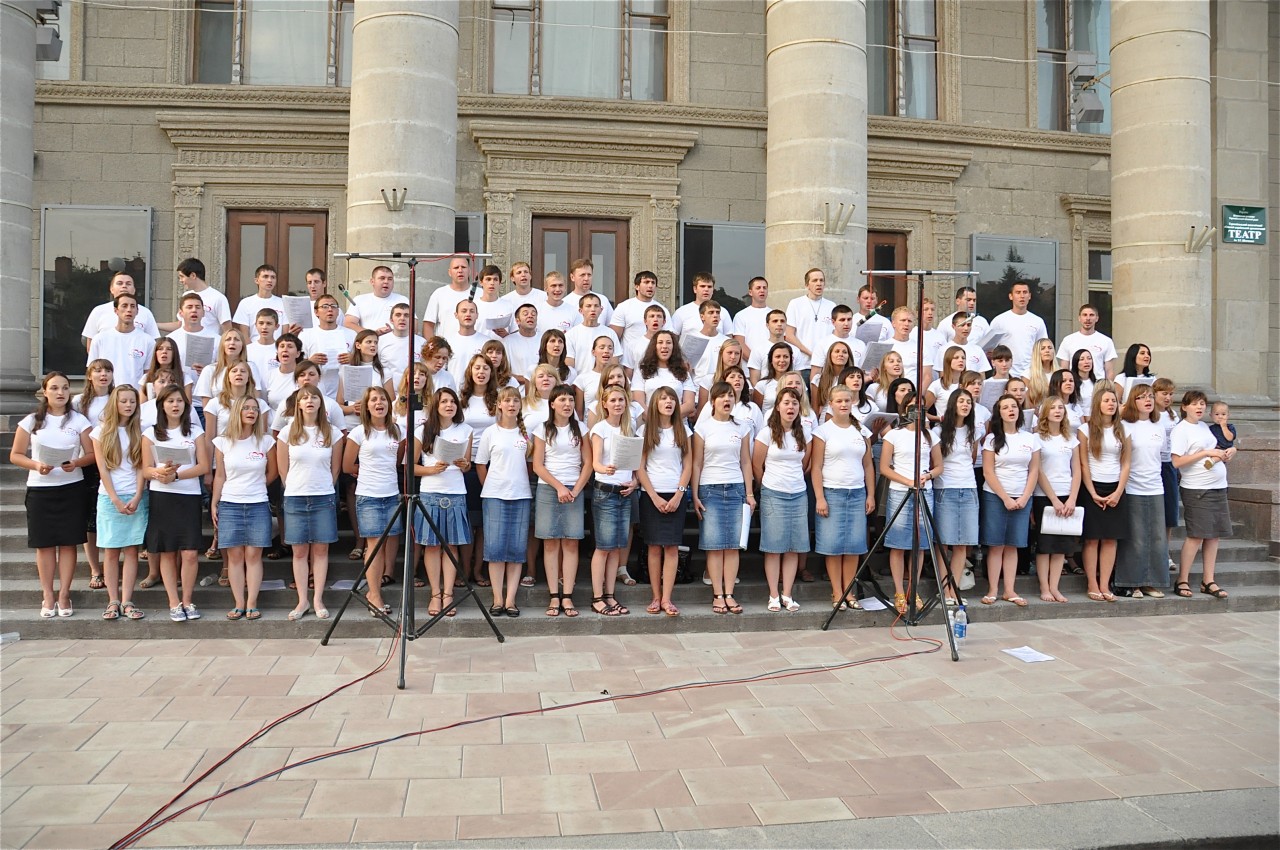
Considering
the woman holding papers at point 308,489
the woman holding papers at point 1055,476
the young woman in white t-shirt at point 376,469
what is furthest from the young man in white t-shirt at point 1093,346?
the woman holding papers at point 308,489

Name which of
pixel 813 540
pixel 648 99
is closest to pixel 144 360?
pixel 813 540

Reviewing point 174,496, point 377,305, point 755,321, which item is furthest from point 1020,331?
point 174,496

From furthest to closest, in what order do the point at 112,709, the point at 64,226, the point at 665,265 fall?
the point at 665,265 < the point at 64,226 < the point at 112,709

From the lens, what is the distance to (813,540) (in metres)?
8.88

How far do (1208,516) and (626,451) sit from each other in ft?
19.4

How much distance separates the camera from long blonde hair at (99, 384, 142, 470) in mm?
7281

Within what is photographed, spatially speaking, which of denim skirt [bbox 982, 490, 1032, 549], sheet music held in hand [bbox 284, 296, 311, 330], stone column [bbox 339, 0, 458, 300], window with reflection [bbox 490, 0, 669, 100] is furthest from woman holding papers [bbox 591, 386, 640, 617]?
window with reflection [bbox 490, 0, 669, 100]

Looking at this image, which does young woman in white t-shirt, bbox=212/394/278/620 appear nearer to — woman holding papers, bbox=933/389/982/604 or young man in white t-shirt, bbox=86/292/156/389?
young man in white t-shirt, bbox=86/292/156/389

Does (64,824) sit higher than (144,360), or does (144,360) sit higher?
(144,360)

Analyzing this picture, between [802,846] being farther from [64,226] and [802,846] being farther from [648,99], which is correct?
[64,226]

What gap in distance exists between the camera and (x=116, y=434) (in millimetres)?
7301

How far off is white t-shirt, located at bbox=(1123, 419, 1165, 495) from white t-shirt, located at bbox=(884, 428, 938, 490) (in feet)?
6.85

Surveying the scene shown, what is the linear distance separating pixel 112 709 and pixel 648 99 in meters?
12.9

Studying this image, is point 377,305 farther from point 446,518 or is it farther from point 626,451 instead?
point 626,451
